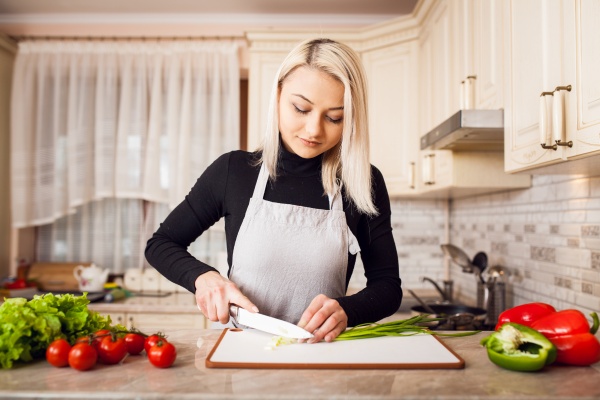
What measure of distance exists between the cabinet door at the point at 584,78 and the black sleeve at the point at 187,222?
2.95 feet

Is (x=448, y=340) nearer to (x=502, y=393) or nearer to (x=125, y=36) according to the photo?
(x=502, y=393)

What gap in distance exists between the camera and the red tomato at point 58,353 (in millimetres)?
985

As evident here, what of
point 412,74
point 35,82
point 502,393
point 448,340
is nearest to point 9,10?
point 35,82

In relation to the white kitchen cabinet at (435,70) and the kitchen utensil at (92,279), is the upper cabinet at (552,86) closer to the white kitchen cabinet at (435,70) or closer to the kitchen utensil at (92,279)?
the white kitchen cabinet at (435,70)

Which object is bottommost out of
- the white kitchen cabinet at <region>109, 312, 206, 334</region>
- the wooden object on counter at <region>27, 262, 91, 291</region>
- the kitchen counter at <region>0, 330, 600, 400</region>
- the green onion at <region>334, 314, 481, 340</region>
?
the white kitchen cabinet at <region>109, 312, 206, 334</region>

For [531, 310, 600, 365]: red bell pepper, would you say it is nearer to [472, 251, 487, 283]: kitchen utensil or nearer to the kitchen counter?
the kitchen counter

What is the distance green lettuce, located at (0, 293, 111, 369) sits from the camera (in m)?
0.98

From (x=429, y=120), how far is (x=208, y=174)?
5.76 feet

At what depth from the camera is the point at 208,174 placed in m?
1.55

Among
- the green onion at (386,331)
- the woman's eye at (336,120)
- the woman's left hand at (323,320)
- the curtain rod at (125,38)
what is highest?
the curtain rod at (125,38)

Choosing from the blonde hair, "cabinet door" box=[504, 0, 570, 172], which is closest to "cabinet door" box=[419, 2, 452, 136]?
"cabinet door" box=[504, 0, 570, 172]

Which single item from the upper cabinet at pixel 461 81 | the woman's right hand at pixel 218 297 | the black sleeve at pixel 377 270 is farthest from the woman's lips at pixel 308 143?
the upper cabinet at pixel 461 81

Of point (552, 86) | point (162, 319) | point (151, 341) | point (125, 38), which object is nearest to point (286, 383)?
point (151, 341)

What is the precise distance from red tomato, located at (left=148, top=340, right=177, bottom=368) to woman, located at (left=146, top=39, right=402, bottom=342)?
36 cm
